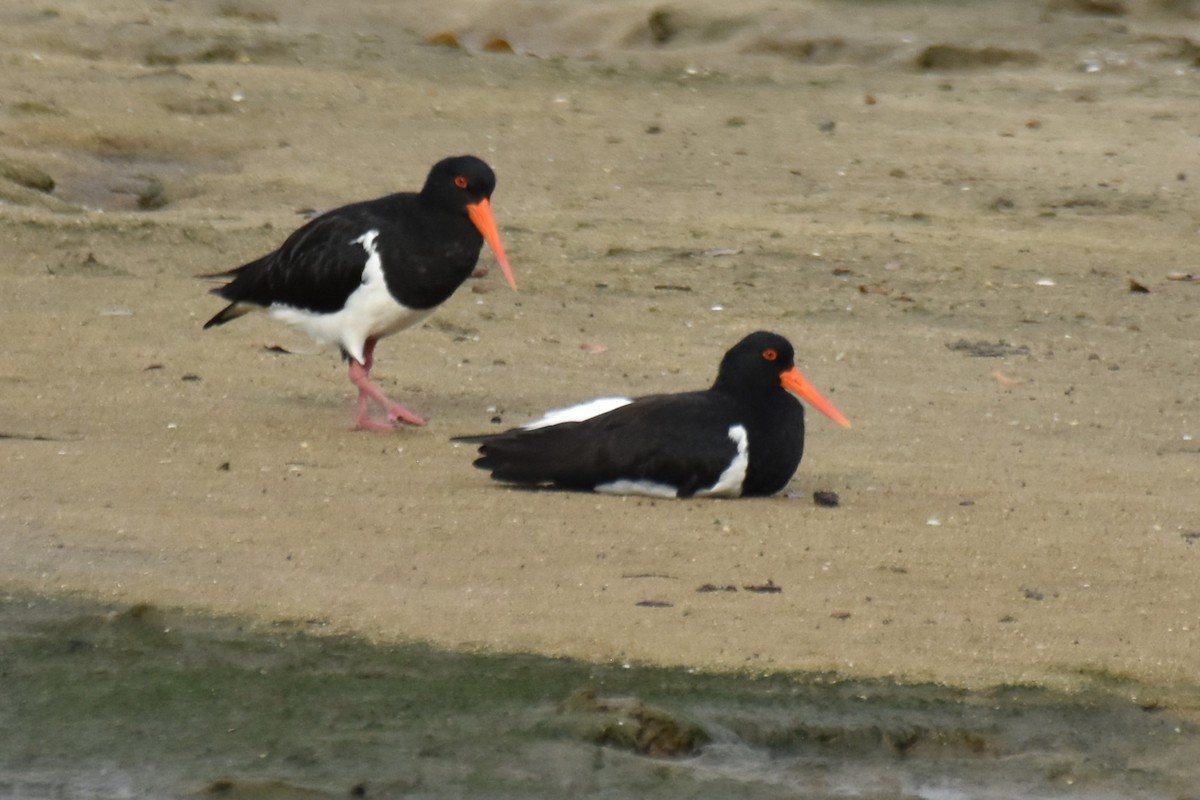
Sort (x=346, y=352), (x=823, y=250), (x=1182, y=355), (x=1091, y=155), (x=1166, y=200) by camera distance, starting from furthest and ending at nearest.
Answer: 1. (x=1091, y=155)
2. (x=1166, y=200)
3. (x=823, y=250)
4. (x=1182, y=355)
5. (x=346, y=352)

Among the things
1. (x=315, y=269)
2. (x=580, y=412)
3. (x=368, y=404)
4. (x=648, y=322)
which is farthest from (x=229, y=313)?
(x=580, y=412)

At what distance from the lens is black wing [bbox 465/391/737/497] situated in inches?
239

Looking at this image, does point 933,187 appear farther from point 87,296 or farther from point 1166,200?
point 87,296

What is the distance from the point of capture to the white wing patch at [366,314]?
24.0 feet

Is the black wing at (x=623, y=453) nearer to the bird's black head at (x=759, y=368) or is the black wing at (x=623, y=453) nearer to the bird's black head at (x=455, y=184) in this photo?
the bird's black head at (x=759, y=368)

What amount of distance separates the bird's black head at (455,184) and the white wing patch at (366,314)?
0.26 metres

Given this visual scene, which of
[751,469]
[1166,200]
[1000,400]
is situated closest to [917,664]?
[751,469]

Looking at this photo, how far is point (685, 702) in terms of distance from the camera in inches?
176

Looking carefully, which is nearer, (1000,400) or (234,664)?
(234,664)

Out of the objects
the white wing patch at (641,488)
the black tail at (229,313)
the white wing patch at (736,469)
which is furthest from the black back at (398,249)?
the white wing patch at (736,469)

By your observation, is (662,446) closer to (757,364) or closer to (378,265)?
(757,364)

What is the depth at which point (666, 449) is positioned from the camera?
6.05 meters

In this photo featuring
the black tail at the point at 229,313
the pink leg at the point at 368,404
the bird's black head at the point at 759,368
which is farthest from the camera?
the black tail at the point at 229,313

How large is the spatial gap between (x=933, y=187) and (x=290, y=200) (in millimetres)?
3312
